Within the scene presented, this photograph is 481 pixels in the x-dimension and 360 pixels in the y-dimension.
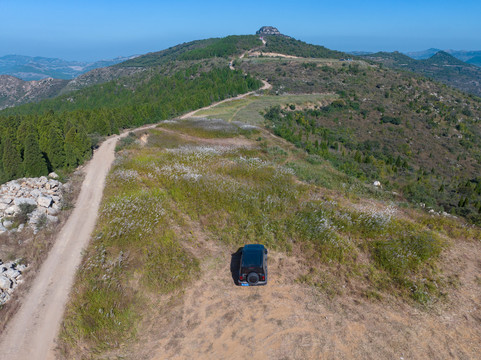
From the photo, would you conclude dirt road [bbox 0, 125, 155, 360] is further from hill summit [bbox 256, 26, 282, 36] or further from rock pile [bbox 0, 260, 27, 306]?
hill summit [bbox 256, 26, 282, 36]

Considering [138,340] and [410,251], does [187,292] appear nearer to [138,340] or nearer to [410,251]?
[138,340]

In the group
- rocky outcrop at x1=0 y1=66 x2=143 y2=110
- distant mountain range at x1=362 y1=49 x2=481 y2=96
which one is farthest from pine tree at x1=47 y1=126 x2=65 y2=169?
distant mountain range at x1=362 y1=49 x2=481 y2=96

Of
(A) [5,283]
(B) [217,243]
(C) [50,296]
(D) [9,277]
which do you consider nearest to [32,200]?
(D) [9,277]

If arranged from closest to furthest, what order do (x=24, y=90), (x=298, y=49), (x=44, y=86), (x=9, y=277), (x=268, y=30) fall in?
(x=9, y=277)
(x=298, y=49)
(x=44, y=86)
(x=24, y=90)
(x=268, y=30)

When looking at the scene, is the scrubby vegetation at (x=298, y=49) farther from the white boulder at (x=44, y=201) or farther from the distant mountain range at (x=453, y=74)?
the white boulder at (x=44, y=201)

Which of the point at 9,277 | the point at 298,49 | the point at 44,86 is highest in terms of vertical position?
the point at 298,49

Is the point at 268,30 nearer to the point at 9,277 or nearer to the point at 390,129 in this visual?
the point at 390,129
